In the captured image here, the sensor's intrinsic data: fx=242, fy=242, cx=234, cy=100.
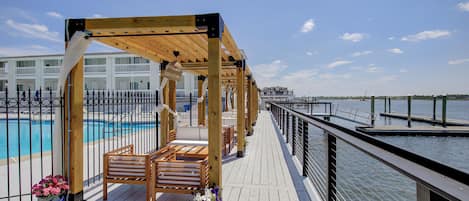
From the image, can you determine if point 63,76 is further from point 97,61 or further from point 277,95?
point 277,95

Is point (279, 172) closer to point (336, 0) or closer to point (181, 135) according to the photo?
point (181, 135)

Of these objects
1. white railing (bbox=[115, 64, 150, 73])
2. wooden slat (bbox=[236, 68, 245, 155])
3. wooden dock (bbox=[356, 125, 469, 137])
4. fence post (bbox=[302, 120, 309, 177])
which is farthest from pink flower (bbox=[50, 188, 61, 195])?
white railing (bbox=[115, 64, 150, 73])

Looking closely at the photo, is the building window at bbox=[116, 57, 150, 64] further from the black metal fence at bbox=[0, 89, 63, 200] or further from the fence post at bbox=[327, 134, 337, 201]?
the fence post at bbox=[327, 134, 337, 201]

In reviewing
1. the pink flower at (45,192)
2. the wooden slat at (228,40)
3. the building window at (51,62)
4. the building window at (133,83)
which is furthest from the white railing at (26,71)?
the pink flower at (45,192)

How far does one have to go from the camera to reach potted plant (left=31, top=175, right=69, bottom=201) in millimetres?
2301

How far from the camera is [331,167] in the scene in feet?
7.77

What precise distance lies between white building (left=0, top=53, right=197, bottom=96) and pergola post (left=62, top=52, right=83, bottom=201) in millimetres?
22629

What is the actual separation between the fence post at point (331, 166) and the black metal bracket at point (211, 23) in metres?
1.62

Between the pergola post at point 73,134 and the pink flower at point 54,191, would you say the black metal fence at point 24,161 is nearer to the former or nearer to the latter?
the pergola post at point 73,134

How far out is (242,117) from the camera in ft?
18.3

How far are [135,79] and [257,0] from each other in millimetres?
21370

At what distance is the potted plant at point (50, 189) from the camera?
2301 millimetres

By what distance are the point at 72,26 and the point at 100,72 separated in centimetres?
2584

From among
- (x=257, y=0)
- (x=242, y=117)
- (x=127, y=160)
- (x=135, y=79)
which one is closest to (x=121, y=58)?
(x=135, y=79)
